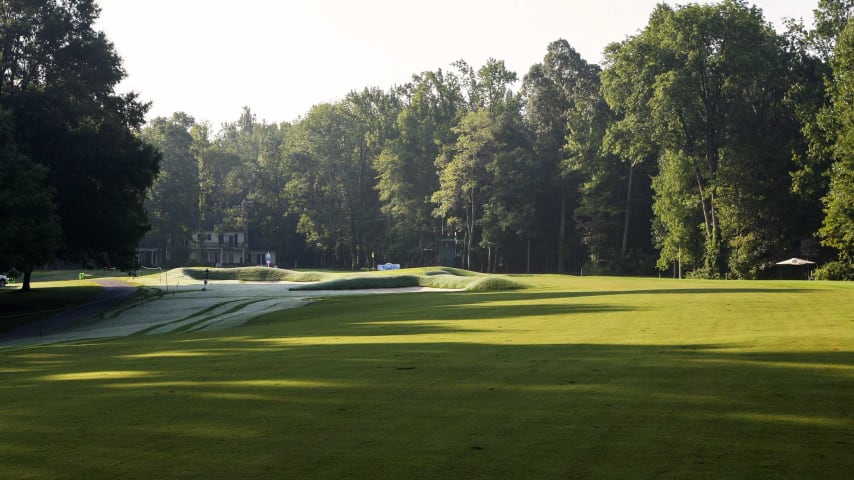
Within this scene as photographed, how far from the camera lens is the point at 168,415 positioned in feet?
35.6

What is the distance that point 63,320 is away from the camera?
44.0 metres

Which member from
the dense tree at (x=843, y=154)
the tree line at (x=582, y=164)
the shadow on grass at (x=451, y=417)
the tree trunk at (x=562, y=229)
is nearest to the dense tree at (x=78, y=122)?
the shadow on grass at (x=451, y=417)

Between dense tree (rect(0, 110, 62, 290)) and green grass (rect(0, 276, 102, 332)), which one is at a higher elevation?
dense tree (rect(0, 110, 62, 290))

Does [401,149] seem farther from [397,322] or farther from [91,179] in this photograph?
[397,322]

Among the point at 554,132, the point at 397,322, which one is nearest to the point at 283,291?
the point at 397,322

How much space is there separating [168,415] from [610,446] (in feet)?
18.3

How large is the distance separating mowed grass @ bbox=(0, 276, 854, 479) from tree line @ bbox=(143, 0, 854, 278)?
55768mm

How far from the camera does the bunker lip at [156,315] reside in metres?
34.7

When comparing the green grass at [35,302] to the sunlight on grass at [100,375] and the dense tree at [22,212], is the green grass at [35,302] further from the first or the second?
the sunlight on grass at [100,375]

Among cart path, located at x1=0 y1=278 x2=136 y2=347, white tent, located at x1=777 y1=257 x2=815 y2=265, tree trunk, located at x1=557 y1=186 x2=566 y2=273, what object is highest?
tree trunk, located at x1=557 y1=186 x2=566 y2=273

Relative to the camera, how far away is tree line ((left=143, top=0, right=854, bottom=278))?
250 ft

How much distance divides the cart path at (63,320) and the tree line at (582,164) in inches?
1844

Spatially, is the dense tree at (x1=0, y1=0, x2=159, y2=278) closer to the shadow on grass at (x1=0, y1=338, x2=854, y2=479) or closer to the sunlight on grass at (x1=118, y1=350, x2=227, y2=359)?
the sunlight on grass at (x1=118, y1=350, x2=227, y2=359)

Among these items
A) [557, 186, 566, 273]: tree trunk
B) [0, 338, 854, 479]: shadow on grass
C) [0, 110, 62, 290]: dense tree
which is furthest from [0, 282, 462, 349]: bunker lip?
[557, 186, 566, 273]: tree trunk
